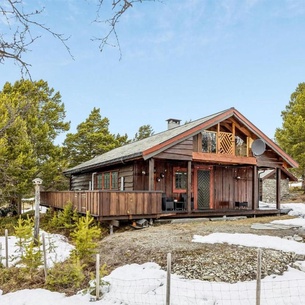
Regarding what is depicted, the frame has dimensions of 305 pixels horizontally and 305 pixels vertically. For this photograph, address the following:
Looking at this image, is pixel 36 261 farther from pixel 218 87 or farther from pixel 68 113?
pixel 68 113

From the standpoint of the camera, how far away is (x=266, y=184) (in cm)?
2819

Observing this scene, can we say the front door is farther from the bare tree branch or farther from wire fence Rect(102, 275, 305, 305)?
the bare tree branch

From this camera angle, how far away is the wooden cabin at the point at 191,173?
12227 mm

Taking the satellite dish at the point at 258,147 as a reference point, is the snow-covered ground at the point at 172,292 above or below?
below

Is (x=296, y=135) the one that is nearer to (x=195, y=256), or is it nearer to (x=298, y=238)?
(x=298, y=238)

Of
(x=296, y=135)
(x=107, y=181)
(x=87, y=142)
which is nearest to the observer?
(x=107, y=181)

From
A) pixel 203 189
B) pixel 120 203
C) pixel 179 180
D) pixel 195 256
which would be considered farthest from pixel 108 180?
pixel 195 256

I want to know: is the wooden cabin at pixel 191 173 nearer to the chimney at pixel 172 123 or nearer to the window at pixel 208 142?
the window at pixel 208 142

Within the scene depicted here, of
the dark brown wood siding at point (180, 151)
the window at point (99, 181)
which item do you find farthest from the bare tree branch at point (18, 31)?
the window at point (99, 181)

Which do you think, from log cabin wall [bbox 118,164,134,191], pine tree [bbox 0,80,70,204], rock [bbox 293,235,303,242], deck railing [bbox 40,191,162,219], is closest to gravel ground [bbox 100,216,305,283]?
rock [bbox 293,235,303,242]

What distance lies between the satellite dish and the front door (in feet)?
7.77

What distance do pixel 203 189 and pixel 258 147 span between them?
3228mm

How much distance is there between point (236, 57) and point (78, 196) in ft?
28.7

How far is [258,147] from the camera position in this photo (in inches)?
603
